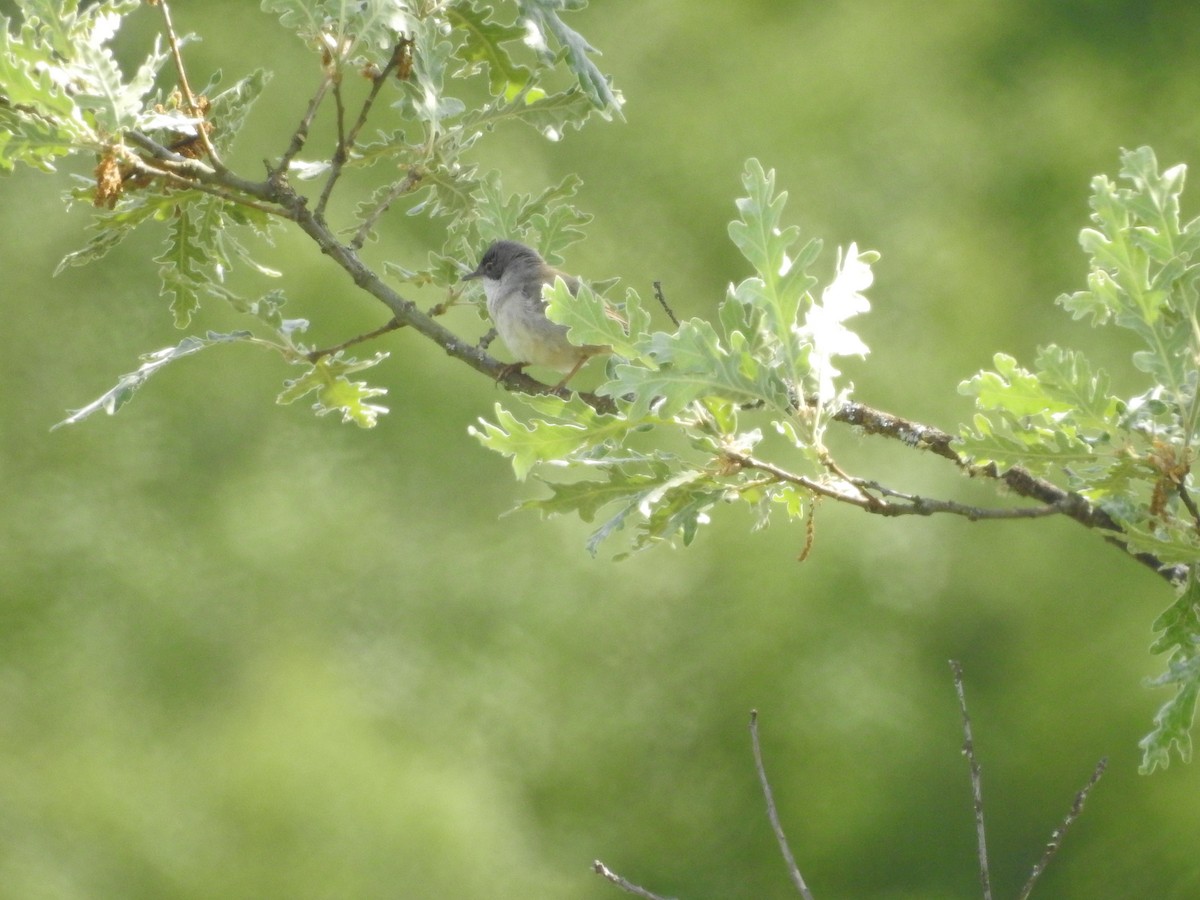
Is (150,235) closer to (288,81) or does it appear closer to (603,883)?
(288,81)

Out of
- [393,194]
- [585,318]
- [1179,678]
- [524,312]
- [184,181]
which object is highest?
[524,312]

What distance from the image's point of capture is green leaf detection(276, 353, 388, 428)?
5.25 ft

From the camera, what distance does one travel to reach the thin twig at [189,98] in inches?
57.4

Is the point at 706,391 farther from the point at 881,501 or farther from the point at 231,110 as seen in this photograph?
the point at 231,110

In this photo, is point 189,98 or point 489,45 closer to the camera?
point 189,98

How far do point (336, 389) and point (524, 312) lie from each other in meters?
0.97

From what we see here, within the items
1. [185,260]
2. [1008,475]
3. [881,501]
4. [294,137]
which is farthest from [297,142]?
[1008,475]

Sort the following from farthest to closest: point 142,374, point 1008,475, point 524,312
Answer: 1. point 524,312
2. point 142,374
3. point 1008,475

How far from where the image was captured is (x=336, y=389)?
1.63 m

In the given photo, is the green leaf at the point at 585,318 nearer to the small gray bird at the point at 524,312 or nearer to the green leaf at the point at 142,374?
the green leaf at the point at 142,374

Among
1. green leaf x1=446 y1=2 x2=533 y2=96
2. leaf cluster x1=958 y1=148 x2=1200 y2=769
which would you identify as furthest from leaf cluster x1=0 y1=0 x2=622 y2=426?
leaf cluster x1=958 y1=148 x2=1200 y2=769

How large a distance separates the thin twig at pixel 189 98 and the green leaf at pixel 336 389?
0.87 feet

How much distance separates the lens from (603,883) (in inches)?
151

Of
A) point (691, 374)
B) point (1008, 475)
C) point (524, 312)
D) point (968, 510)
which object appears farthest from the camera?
point (524, 312)
